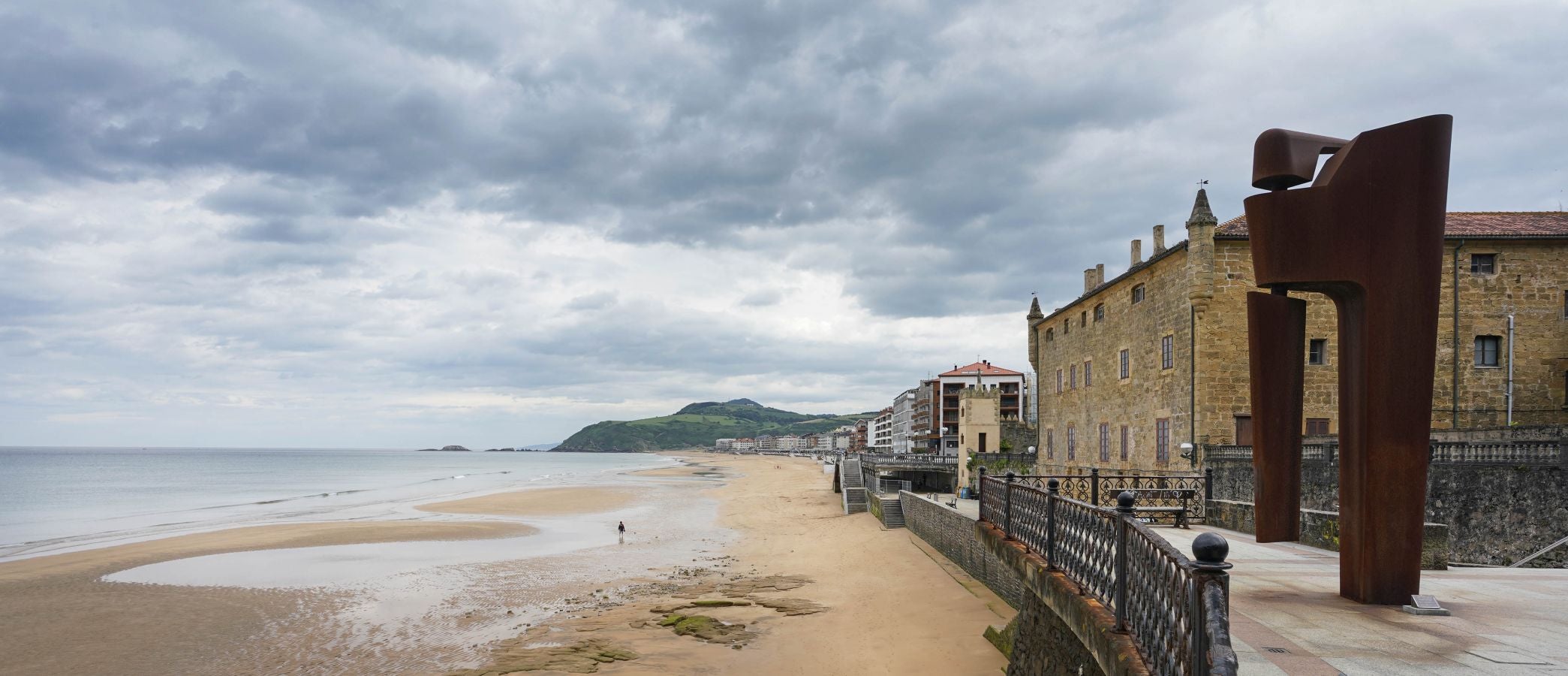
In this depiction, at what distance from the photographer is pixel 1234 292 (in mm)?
24531

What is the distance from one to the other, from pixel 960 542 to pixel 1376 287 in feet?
54.4

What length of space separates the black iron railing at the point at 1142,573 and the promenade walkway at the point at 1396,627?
0.96 meters

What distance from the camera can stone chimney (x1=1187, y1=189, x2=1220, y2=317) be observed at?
24281mm

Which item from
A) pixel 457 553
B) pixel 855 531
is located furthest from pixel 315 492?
pixel 855 531

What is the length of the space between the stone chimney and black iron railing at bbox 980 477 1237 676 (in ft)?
59.7

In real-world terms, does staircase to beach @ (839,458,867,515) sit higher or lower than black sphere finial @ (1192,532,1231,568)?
lower

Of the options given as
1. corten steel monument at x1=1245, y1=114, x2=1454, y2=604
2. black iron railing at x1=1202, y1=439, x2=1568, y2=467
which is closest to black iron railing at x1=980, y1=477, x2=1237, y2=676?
corten steel monument at x1=1245, y1=114, x2=1454, y2=604

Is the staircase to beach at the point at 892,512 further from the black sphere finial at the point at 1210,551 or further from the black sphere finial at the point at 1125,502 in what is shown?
the black sphere finial at the point at 1210,551

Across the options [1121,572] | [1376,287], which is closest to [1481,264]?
[1376,287]

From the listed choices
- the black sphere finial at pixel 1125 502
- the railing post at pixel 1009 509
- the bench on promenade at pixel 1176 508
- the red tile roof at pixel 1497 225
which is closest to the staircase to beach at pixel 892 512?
the red tile roof at pixel 1497 225

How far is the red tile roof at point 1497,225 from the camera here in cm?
2397

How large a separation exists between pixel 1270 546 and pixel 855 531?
22433 millimetres

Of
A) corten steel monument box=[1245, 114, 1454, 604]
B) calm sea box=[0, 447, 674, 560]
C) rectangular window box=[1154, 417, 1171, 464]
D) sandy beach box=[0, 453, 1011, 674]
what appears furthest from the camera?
calm sea box=[0, 447, 674, 560]

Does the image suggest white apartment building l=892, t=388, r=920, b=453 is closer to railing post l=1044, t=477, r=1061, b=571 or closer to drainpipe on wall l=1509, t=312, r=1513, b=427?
drainpipe on wall l=1509, t=312, r=1513, b=427
